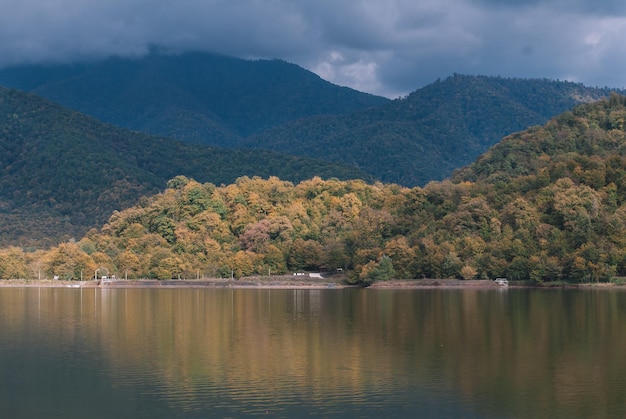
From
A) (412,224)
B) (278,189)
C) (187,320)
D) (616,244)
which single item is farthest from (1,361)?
(278,189)

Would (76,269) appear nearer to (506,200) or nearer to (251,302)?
(251,302)

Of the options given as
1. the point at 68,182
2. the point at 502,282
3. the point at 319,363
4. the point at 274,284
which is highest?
the point at 68,182

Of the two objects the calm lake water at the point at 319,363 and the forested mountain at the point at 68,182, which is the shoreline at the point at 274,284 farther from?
the forested mountain at the point at 68,182

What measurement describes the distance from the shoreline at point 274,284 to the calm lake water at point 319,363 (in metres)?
31.1

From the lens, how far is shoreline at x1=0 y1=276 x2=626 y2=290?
9188cm

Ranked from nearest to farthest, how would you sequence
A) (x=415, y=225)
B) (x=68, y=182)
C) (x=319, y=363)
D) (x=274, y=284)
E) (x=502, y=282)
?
1. (x=319, y=363)
2. (x=502, y=282)
3. (x=274, y=284)
4. (x=415, y=225)
5. (x=68, y=182)

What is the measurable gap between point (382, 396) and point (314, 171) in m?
165

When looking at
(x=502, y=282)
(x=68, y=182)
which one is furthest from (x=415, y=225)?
(x=68, y=182)

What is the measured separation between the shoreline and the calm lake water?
102ft

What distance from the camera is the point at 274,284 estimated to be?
106 meters

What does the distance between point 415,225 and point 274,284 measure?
19809mm

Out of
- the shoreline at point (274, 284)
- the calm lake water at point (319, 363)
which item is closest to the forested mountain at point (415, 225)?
the shoreline at point (274, 284)

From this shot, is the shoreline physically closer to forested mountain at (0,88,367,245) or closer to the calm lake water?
the calm lake water

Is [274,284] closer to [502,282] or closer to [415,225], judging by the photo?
[415,225]
